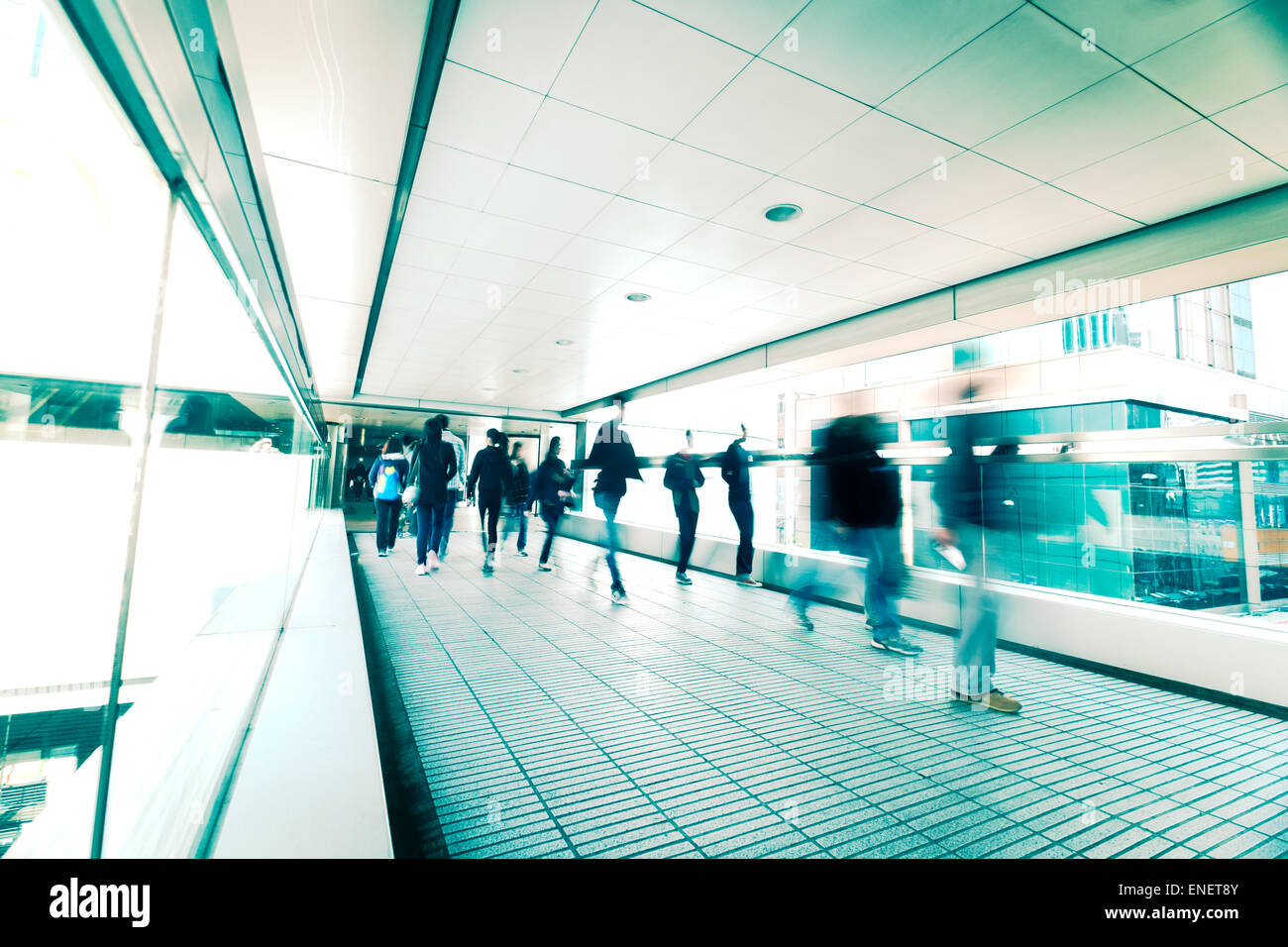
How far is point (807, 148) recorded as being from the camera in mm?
3100

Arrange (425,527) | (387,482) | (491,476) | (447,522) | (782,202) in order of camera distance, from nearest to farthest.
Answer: (782,202)
(425,527)
(491,476)
(447,522)
(387,482)

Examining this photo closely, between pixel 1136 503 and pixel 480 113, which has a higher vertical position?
pixel 480 113

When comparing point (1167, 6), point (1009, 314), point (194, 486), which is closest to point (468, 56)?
point (194, 486)

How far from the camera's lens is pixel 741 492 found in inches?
210

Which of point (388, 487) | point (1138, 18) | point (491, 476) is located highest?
point (1138, 18)

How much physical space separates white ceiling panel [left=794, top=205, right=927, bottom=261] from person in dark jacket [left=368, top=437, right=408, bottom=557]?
5162mm

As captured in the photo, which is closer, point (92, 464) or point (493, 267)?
point (92, 464)

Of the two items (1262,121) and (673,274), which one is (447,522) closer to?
(673,274)

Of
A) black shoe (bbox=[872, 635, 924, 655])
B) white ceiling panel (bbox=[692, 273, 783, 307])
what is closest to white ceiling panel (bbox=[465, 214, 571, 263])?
white ceiling panel (bbox=[692, 273, 783, 307])

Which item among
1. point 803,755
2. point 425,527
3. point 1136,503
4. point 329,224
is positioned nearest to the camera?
point 803,755

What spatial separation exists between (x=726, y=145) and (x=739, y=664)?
9.48ft

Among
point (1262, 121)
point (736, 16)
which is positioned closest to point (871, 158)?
point (736, 16)

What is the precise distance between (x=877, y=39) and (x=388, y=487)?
20.9 ft
